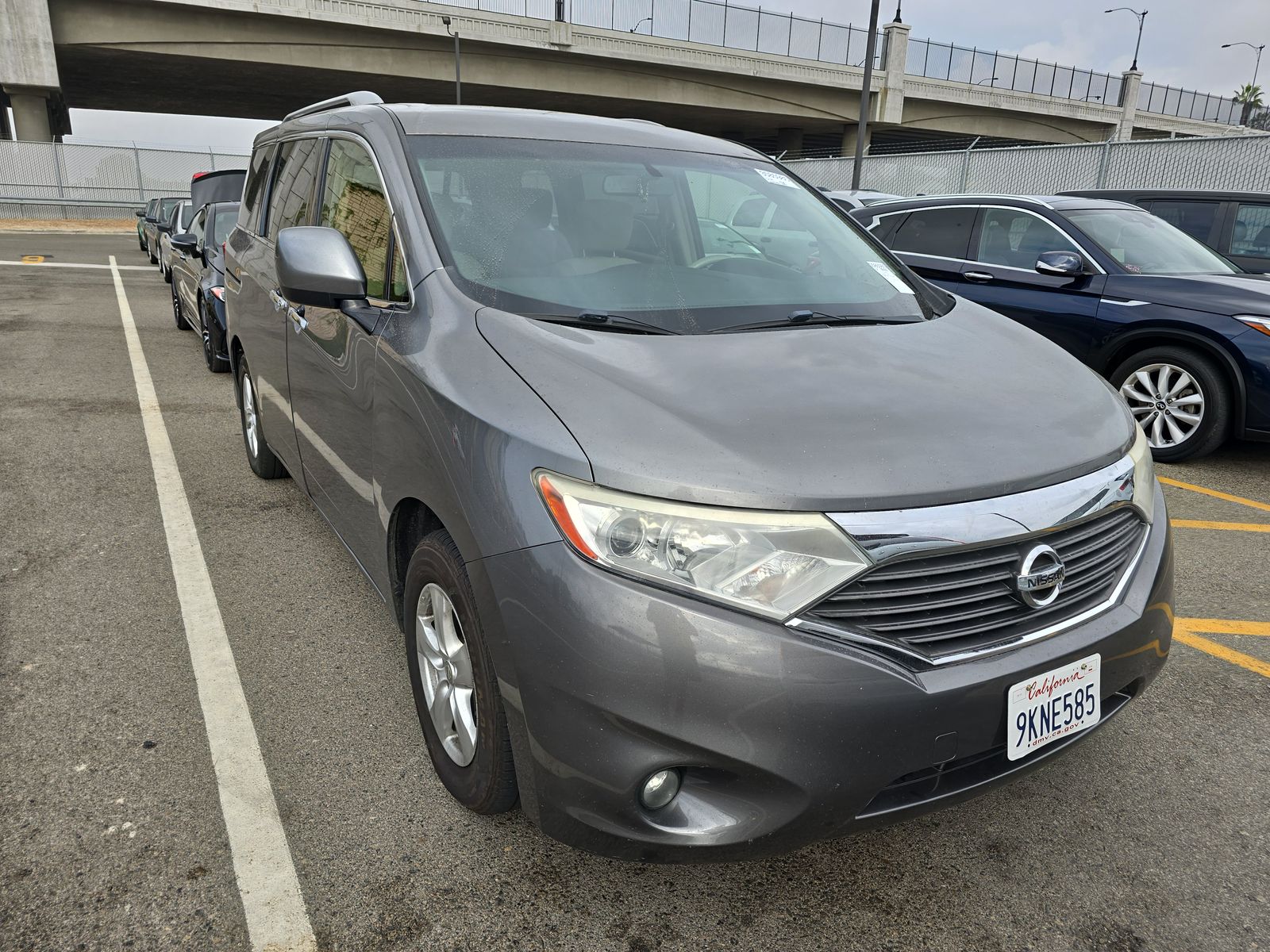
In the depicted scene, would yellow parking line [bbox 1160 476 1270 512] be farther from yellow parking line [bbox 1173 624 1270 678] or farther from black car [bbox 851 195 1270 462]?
yellow parking line [bbox 1173 624 1270 678]

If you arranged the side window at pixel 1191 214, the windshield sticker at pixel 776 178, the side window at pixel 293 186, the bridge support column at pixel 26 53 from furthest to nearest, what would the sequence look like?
the bridge support column at pixel 26 53
the side window at pixel 1191 214
the side window at pixel 293 186
the windshield sticker at pixel 776 178

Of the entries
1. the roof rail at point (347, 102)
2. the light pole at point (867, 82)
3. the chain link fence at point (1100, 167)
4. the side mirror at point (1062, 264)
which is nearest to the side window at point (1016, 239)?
the side mirror at point (1062, 264)

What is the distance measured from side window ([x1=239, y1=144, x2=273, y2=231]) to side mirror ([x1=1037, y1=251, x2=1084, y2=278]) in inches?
200

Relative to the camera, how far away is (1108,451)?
223 centimetres

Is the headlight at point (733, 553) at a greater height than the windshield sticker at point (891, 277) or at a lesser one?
lesser

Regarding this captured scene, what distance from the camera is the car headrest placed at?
9.44 ft

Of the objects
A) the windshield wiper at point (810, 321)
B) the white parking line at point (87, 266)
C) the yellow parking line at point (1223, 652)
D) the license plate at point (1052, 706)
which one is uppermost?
the windshield wiper at point (810, 321)

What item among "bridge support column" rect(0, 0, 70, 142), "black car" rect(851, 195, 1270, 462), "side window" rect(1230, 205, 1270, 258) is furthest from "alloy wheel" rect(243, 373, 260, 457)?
"bridge support column" rect(0, 0, 70, 142)

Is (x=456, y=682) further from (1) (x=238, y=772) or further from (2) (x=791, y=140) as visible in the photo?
(2) (x=791, y=140)

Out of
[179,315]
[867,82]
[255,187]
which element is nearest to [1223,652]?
[255,187]

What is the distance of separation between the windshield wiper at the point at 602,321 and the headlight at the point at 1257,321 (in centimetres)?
497

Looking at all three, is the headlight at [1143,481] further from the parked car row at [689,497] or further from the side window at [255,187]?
the side window at [255,187]

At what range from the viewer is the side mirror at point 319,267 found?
2.68m

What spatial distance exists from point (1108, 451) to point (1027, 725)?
0.71 m
